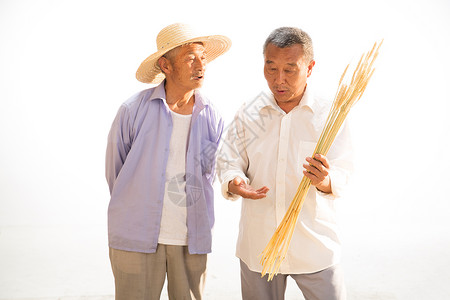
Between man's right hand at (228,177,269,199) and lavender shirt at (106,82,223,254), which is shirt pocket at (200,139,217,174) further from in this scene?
man's right hand at (228,177,269,199)

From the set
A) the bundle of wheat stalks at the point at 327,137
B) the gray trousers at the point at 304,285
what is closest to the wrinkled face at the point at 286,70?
the bundle of wheat stalks at the point at 327,137

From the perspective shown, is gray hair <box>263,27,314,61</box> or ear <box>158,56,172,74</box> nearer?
gray hair <box>263,27,314,61</box>

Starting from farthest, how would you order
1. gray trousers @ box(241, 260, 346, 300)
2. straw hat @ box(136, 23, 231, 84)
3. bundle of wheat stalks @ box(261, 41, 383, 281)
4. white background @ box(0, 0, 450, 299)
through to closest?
1. white background @ box(0, 0, 450, 299)
2. straw hat @ box(136, 23, 231, 84)
3. gray trousers @ box(241, 260, 346, 300)
4. bundle of wheat stalks @ box(261, 41, 383, 281)

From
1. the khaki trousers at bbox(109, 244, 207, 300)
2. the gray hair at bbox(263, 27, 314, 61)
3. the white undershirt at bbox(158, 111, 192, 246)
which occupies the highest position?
the gray hair at bbox(263, 27, 314, 61)

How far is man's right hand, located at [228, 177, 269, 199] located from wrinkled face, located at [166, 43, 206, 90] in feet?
1.57

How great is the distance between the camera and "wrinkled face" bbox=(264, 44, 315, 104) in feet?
5.49

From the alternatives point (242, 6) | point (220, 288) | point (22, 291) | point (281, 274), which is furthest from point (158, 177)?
point (242, 6)

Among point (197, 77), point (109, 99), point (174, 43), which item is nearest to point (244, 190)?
point (197, 77)

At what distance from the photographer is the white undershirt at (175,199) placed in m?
1.98

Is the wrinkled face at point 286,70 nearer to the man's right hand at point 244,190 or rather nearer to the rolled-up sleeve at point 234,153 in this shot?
the rolled-up sleeve at point 234,153

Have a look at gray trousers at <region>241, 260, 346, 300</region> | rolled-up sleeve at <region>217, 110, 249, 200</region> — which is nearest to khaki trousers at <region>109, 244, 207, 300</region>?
gray trousers at <region>241, 260, 346, 300</region>

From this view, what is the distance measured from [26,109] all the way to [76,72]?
60 cm

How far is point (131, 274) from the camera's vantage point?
1.99 metres

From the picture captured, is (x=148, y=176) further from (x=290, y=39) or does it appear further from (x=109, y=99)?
(x=109, y=99)
